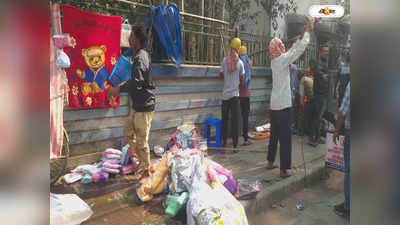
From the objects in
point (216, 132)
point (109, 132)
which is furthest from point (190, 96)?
point (109, 132)

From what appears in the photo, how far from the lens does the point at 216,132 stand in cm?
588

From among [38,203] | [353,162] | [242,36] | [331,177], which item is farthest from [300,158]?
[38,203]

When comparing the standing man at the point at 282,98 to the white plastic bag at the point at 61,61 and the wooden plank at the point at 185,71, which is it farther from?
the white plastic bag at the point at 61,61

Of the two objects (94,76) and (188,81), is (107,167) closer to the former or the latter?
(94,76)

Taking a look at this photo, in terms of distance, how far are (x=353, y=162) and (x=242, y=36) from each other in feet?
18.6

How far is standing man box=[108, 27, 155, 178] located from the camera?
12.6 ft

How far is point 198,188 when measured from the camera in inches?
116

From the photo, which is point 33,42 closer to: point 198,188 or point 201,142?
point 198,188

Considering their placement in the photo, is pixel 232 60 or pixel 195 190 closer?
pixel 195 190

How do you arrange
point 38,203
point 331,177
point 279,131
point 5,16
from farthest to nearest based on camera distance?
point 331,177 < point 279,131 < point 38,203 < point 5,16

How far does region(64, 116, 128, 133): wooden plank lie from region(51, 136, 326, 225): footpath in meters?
0.84

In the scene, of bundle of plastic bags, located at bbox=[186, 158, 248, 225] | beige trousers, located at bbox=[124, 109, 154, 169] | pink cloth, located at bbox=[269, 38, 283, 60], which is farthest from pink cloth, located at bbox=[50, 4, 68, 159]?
pink cloth, located at bbox=[269, 38, 283, 60]

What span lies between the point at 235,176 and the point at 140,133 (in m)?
A: 1.55

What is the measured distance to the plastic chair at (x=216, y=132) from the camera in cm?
588
